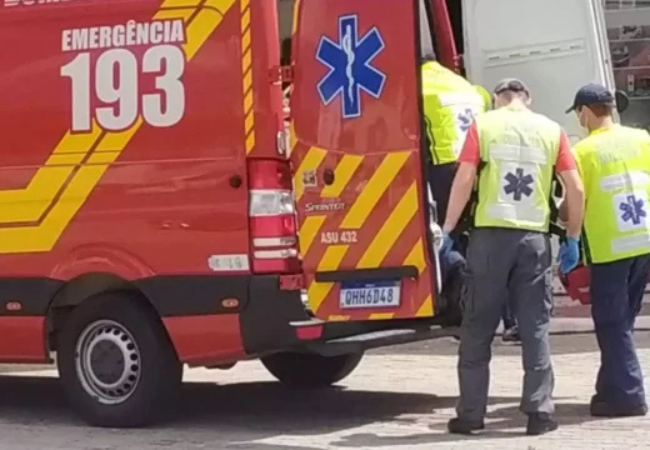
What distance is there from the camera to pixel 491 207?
26.8 ft

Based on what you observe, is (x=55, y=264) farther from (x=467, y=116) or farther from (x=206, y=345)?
(x=467, y=116)

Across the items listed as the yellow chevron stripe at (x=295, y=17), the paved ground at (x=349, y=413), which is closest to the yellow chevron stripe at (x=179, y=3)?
the yellow chevron stripe at (x=295, y=17)

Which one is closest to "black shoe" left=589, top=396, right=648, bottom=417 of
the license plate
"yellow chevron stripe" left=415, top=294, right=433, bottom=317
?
"yellow chevron stripe" left=415, top=294, right=433, bottom=317

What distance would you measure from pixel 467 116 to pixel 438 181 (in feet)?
1.31

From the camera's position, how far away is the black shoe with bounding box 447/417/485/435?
8.34m

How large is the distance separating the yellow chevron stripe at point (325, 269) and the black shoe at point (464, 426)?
3.14ft

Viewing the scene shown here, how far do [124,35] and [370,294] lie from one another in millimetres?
1925

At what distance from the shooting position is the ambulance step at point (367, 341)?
8344mm

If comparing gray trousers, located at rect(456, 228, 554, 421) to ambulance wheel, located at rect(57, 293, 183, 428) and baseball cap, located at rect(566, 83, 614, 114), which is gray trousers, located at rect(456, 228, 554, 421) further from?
ambulance wheel, located at rect(57, 293, 183, 428)

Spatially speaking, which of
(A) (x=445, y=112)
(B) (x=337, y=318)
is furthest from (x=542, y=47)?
(B) (x=337, y=318)

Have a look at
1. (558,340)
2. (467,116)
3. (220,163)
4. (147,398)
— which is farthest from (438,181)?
(558,340)

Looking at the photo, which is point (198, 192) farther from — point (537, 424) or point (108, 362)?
point (537, 424)

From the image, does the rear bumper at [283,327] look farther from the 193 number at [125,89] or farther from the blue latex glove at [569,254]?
the blue latex glove at [569,254]

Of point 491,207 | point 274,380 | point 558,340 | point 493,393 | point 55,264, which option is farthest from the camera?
point 558,340
